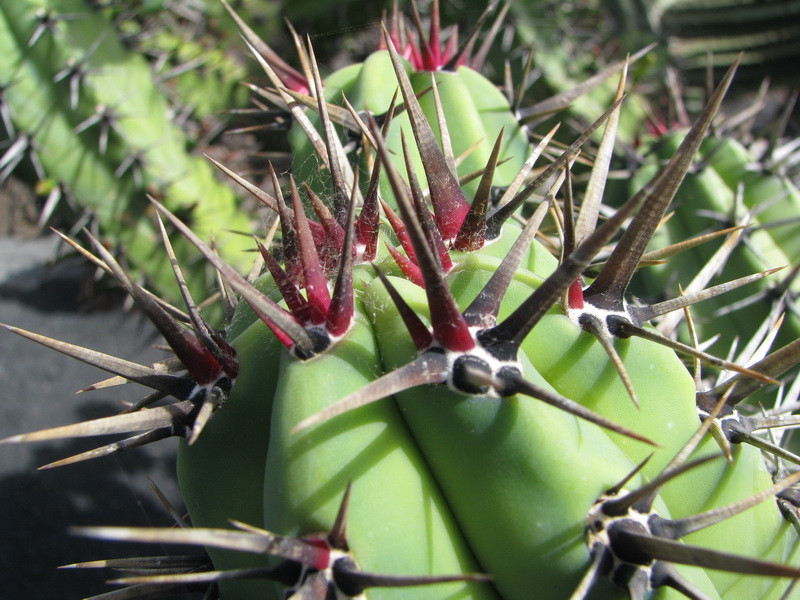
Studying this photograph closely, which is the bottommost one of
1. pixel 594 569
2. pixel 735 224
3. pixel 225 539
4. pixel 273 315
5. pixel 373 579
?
pixel 735 224

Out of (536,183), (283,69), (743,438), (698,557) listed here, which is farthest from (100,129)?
(698,557)

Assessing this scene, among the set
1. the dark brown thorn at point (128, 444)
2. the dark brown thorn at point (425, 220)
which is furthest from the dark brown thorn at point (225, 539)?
the dark brown thorn at point (425, 220)

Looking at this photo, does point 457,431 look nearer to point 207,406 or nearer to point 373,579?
point 373,579

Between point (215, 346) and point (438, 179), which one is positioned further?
point (438, 179)

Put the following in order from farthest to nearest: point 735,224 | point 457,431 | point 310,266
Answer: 1. point 735,224
2. point 310,266
3. point 457,431

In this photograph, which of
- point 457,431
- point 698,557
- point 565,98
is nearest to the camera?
point 698,557

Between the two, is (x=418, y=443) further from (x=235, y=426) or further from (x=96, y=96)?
(x=96, y=96)

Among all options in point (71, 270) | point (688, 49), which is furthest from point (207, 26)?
point (688, 49)

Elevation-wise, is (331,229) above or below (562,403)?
above
